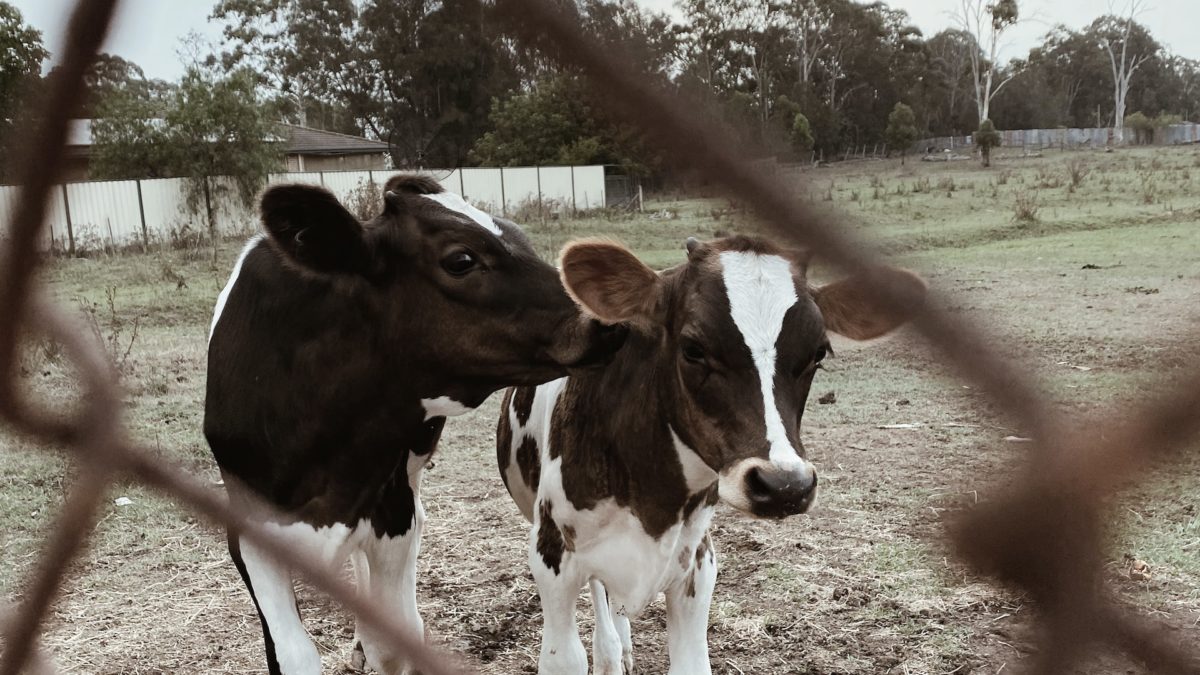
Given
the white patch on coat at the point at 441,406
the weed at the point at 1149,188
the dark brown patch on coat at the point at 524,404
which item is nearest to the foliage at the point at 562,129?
the white patch on coat at the point at 441,406

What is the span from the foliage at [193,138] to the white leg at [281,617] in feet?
2.67

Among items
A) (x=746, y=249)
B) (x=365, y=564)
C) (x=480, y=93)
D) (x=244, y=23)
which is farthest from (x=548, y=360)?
(x=480, y=93)

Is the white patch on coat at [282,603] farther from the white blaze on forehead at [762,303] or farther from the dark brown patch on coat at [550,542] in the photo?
the white blaze on forehead at [762,303]

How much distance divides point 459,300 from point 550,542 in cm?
71

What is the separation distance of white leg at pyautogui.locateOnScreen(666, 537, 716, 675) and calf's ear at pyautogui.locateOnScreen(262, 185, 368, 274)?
1113 millimetres

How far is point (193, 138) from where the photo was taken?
5441 mm

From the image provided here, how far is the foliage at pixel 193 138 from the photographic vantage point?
3.49 feet

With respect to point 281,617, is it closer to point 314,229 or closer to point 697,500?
point 314,229

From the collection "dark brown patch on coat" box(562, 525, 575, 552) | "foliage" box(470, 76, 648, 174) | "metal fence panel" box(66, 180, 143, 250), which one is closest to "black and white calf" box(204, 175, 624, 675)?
"metal fence panel" box(66, 180, 143, 250)

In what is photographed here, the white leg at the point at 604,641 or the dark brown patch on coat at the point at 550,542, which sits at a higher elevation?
the dark brown patch on coat at the point at 550,542

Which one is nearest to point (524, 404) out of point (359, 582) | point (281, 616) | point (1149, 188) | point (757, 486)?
point (359, 582)

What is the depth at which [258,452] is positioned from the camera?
2289 millimetres

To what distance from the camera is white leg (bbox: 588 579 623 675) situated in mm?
2812

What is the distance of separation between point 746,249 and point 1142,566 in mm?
2205
